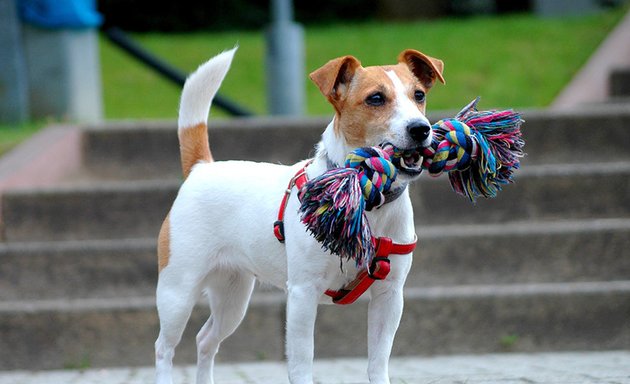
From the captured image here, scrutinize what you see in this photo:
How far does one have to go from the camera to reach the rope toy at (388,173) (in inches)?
153

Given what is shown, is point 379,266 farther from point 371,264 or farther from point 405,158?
point 405,158

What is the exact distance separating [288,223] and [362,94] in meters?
A: 0.62

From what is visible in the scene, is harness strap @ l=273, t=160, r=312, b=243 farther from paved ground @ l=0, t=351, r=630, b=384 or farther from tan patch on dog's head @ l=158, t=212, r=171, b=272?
paved ground @ l=0, t=351, r=630, b=384

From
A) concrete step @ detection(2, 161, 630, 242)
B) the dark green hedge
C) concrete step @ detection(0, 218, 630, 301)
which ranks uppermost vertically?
the dark green hedge

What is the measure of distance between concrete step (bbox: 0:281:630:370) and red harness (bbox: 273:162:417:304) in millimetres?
2092

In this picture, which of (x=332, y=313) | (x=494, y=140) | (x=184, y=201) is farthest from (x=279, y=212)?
(x=332, y=313)

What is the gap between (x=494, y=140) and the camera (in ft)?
14.2

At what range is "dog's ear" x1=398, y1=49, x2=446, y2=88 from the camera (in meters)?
4.41

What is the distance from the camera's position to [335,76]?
4180 millimetres

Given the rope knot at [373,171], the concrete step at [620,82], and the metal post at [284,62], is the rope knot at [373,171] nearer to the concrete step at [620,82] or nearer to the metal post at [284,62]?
the metal post at [284,62]

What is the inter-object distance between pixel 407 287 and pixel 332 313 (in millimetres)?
698

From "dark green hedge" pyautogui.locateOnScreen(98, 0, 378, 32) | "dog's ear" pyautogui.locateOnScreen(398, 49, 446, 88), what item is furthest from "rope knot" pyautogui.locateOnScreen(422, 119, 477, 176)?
"dark green hedge" pyautogui.locateOnScreen(98, 0, 378, 32)

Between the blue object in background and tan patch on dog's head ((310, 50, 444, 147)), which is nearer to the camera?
tan patch on dog's head ((310, 50, 444, 147))

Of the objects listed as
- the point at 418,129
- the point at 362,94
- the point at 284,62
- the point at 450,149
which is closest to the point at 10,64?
the point at 284,62
